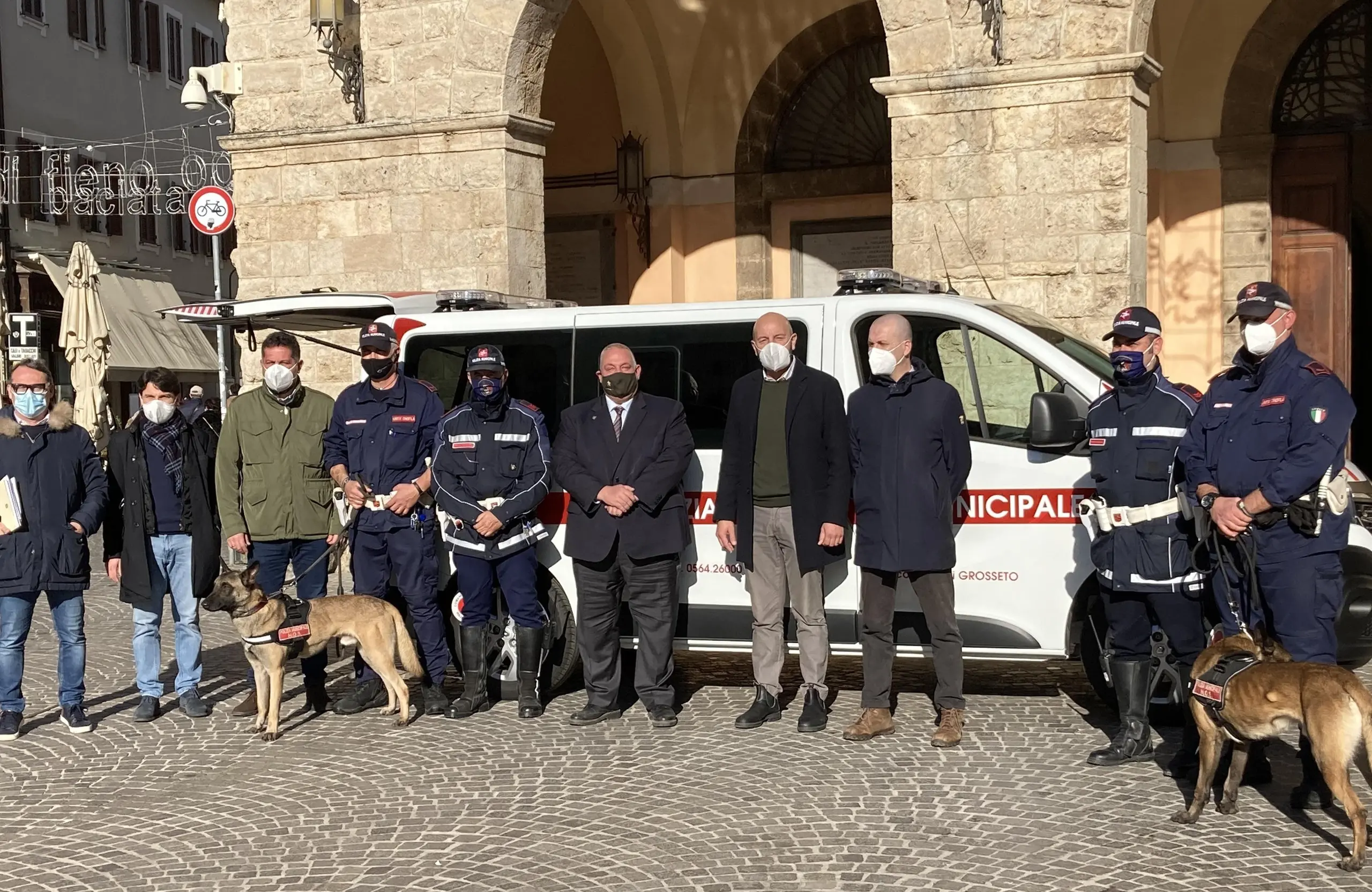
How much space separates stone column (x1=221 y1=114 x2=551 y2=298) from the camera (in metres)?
13.2

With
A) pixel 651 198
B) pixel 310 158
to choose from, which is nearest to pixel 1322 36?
pixel 651 198

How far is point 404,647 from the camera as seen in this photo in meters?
8.07

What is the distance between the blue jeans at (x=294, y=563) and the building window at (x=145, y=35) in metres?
29.5

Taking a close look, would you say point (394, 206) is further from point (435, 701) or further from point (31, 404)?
point (435, 701)

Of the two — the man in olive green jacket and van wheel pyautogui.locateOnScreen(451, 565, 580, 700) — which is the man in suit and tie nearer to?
van wheel pyautogui.locateOnScreen(451, 565, 580, 700)

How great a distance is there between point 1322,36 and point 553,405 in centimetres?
957

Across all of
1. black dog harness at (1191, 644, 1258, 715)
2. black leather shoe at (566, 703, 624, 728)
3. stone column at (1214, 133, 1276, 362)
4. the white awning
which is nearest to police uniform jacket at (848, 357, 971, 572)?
black leather shoe at (566, 703, 624, 728)

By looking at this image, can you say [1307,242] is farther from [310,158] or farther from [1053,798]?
[1053,798]

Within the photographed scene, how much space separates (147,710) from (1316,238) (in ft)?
36.1

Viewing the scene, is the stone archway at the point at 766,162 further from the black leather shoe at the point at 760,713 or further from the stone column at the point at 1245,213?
the black leather shoe at the point at 760,713

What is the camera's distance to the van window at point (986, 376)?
768 cm

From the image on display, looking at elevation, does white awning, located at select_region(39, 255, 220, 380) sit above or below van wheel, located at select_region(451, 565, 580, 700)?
above

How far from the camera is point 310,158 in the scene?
13.8m

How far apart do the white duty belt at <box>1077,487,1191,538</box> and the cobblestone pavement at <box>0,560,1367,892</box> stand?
100 centimetres
